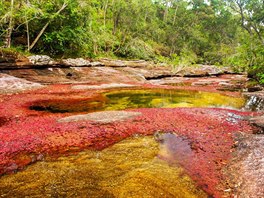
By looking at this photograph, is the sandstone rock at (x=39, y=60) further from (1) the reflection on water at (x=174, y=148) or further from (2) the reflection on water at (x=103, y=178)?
(2) the reflection on water at (x=103, y=178)

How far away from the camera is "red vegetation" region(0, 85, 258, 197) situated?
26.9 feet

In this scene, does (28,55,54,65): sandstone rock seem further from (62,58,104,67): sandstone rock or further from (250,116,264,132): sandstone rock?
(250,116,264,132): sandstone rock

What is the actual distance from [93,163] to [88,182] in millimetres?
1338

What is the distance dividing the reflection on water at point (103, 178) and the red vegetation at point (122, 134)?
0.67 metres

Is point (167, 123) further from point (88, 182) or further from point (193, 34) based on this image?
point (193, 34)

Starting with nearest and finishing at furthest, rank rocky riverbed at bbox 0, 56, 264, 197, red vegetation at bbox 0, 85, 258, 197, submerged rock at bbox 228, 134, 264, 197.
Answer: submerged rock at bbox 228, 134, 264, 197 < rocky riverbed at bbox 0, 56, 264, 197 < red vegetation at bbox 0, 85, 258, 197

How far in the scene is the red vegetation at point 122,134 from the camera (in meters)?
8.20

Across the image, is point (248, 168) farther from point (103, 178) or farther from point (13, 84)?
point (13, 84)

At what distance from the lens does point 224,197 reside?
641cm

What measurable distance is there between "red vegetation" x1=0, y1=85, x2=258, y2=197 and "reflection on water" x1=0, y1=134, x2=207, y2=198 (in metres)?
0.67

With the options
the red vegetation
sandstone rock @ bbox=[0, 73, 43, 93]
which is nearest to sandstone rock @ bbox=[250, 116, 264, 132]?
the red vegetation

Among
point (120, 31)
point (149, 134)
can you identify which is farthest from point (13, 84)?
point (120, 31)

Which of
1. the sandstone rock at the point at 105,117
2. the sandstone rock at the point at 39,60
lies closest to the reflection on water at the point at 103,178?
the sandstone rock at the point at 105,117

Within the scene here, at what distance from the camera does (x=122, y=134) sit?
438 inches
